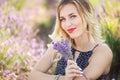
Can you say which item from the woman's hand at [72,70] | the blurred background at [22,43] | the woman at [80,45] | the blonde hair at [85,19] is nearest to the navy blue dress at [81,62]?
the woman at [80,45]

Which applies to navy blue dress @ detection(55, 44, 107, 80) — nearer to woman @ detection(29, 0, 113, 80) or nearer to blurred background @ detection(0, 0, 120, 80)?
woman @ detection(29, 0, 113, 80)

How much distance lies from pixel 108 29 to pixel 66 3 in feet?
4.21

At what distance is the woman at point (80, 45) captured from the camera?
404 centimetres

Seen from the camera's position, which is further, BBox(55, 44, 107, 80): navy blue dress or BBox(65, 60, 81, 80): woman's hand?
BBox(55, 44, 107, 80): navy blue dress

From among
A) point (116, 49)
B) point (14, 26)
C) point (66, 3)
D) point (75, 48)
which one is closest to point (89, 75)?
point (75, 48)

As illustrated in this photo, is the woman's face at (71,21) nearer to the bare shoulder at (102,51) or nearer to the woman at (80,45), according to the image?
the woman at (80,45)

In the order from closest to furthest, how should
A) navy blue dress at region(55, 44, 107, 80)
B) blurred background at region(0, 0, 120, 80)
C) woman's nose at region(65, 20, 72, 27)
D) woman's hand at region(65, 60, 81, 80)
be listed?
woman's hand at region(65, 60, 81, 80), woman's nose at region(65, 20, 72, 27), navy blue dress at region(55, 44, 107, 80), blurred background at region(0, 0, 120, 80)

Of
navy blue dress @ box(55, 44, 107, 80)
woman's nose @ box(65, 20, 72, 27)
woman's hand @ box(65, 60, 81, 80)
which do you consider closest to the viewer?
woman's hand @ box(65, 60, 81, 80)

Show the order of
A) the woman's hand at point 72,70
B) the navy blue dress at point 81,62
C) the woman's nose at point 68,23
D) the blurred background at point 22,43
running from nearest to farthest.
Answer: the woman's hand at point 72,70, the woman's nose at point 68,23, the navy blue dress at point 81,62, the blurred background at point 22,43

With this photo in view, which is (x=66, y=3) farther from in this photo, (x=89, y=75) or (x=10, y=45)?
(x=10, y=45)

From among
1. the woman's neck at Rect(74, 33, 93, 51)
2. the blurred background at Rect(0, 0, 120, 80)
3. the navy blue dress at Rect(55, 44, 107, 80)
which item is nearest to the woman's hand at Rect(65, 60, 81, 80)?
the navy blue dress at Rect(55, 44, 107, 80)

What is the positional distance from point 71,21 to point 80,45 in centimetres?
36

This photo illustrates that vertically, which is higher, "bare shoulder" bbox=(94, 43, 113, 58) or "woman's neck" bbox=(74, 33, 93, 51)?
"woman's neck" bbox=(74, 33, 93, 51)

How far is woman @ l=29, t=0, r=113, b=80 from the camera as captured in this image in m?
4.04
